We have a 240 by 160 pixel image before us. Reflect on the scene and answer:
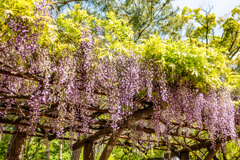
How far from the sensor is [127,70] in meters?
3.19

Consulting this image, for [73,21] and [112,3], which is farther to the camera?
[112,3]

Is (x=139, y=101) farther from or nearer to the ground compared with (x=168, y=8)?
nearer to the ground

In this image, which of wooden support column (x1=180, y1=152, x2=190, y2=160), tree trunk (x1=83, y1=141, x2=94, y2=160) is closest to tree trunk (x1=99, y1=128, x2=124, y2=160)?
tree trunk (x1=83, y1=141, x2=94, y2=160)

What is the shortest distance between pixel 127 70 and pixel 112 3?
474cm

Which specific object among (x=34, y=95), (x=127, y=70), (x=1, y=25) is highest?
(x=1, y=25)

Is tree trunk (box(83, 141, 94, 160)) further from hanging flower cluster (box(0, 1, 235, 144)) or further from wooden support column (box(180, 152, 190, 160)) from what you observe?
wooden support column (box(180, 152, 190, 160))

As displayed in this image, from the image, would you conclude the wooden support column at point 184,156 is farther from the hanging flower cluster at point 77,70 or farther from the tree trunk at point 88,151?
the hanging flower cluster at point 77,70

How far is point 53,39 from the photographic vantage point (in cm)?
271

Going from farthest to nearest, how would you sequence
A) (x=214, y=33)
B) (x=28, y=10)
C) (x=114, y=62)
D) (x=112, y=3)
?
(x=214, y=33) < (x=112, y=3) < (x=114, y=62) < (x=28, y=10)

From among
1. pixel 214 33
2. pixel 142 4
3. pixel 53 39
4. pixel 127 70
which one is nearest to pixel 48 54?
pixel 53 39

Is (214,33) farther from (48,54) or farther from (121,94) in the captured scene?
(48,54)

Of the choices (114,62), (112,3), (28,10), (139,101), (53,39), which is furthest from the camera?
(112,3)

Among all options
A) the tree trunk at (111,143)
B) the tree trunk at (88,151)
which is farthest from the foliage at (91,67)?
the tree trunk at (88,151)

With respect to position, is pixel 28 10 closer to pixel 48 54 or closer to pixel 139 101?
pixel 48 54
